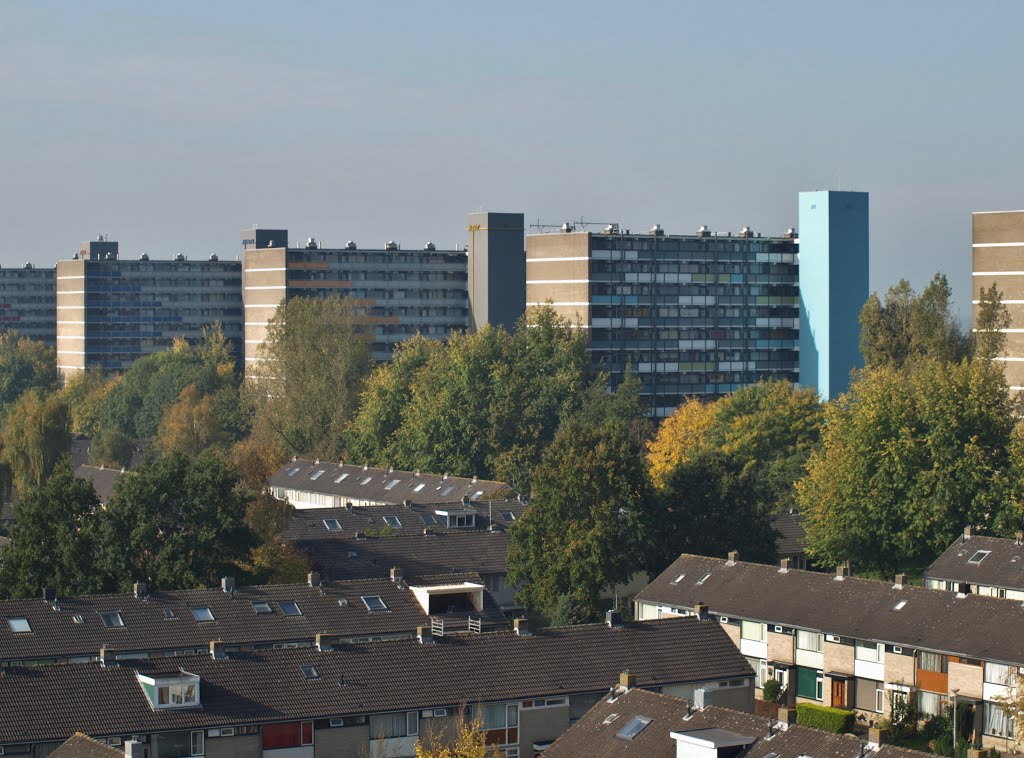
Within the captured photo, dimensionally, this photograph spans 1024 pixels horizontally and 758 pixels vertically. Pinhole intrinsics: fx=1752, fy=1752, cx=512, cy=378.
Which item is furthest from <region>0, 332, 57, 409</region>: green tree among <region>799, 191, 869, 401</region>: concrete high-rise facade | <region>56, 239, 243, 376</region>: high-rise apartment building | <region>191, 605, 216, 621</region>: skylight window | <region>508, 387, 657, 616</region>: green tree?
<region>191, 605, 216, 621</region>: skylight window

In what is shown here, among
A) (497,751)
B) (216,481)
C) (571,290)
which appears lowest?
(497,751)

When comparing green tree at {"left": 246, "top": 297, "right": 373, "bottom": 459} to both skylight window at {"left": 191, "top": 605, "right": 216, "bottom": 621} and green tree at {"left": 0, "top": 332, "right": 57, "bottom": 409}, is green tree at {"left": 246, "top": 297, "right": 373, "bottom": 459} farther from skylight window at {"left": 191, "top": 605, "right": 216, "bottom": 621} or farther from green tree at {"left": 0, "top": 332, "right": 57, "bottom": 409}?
skylight window at {"left": 191, "top": 605, "right": 216, "bottom": 621}

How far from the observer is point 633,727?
4478 centimetres

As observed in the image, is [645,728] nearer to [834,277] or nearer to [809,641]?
[809,641]

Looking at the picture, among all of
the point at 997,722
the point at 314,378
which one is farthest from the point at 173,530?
the point at 314,378

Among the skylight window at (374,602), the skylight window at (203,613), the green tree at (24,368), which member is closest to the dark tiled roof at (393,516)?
the skylight window at (374,602)

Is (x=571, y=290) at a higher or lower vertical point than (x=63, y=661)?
higher

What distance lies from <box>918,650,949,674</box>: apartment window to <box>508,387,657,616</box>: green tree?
15.0 m

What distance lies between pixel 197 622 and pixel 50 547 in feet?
33.4

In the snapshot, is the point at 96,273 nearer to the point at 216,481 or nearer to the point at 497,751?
the point at 216,481

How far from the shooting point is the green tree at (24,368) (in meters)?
186

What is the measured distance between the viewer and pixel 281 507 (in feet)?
256

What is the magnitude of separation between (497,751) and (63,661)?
1728 centimetres

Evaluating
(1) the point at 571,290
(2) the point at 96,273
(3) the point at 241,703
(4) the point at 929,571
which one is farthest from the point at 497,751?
(2) the point at 96,273
